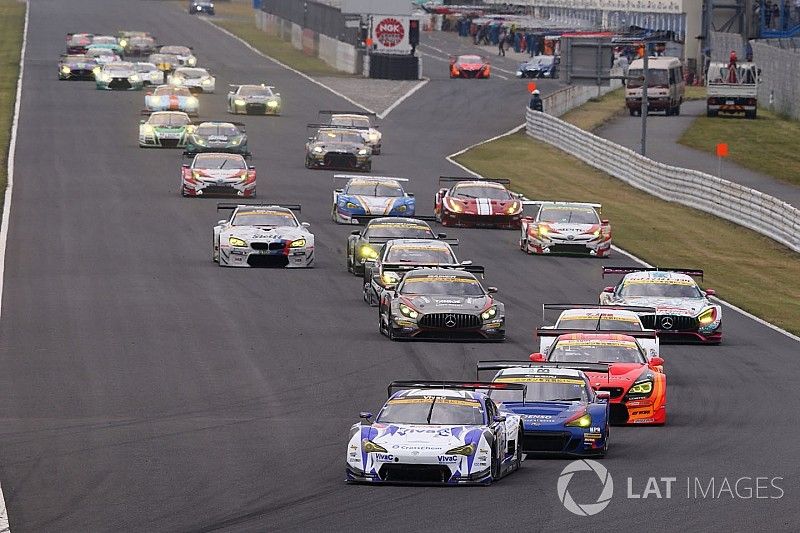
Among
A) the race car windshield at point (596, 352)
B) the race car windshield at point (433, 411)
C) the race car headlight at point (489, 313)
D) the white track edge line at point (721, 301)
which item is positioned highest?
the race car windshield at point (433, 411)

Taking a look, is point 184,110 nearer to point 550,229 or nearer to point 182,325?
point 550,229

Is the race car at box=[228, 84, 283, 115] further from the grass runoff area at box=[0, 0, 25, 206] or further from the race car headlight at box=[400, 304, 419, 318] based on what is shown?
the race car headlight at box=[400, 304, 419, 318]

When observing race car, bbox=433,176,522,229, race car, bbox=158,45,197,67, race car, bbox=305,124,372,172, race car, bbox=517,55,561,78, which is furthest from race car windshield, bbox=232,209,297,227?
race car, bbox=517,55,561,78

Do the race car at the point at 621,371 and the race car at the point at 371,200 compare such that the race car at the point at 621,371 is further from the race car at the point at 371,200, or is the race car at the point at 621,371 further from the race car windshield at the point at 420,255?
the race car at the point at 371,200

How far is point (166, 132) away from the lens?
62844 mm

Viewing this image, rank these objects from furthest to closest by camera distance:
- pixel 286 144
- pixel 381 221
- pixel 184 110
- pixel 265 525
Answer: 1. pixel 184 110
2. pixel 286 144
3. pixel 381 221
4. pixel 265 525

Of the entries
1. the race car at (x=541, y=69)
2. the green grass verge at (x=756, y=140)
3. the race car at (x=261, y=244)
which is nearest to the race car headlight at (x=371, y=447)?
the race car at (x=261, y=244)

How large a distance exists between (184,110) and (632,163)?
2130 cm

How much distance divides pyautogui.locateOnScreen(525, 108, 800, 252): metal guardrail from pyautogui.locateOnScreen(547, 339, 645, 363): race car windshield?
21497mm

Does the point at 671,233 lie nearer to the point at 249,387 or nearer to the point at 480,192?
the point at 480,192

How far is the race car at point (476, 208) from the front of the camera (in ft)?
153

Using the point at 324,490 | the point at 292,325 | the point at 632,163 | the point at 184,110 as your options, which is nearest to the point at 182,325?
the point at 292,325

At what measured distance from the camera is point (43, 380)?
25.5 m

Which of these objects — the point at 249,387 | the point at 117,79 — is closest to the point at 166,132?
the point at 117,79
